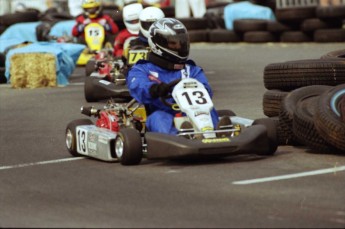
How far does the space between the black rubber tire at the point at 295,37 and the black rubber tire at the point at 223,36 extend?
1.67m

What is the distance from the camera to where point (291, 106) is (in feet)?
28.7

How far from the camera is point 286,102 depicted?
883 cm

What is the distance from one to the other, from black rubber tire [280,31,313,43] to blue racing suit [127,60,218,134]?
13.9m

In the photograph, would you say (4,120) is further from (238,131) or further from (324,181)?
(324,181)

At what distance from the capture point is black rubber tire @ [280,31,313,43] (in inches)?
882

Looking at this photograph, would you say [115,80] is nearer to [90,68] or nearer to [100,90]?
[100,90]

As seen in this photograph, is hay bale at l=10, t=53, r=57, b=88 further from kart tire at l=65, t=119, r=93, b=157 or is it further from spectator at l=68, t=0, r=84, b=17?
spectator at l=68, t=0, r=84, b=17

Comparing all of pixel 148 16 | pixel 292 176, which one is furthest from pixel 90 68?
pixel 292 176

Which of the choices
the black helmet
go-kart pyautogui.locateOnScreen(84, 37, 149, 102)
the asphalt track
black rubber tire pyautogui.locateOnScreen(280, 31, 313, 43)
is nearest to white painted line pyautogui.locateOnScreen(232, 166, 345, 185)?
the asphalt track

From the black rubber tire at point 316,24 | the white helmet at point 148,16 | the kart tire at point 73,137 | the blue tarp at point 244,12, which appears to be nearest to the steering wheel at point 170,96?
the kart tire at point 73,137

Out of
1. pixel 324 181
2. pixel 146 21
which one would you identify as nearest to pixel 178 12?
pixel 146 21

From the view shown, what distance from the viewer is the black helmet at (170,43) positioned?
8594 millimetres

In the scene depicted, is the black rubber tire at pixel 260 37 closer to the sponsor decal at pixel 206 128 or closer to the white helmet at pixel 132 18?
the white helmet at pixel 132 18

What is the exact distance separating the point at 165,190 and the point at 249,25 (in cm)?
1709
